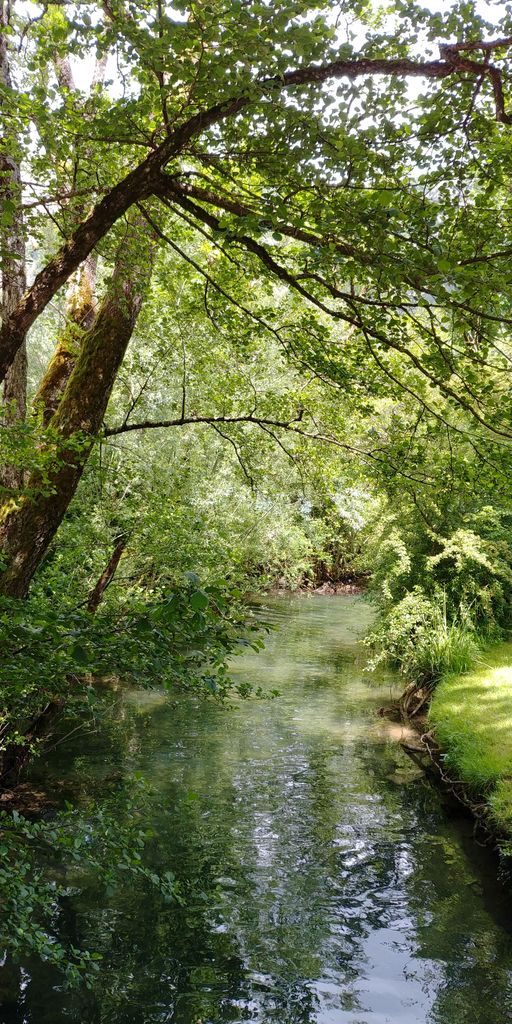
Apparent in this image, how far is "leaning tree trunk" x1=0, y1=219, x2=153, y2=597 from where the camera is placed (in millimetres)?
4863

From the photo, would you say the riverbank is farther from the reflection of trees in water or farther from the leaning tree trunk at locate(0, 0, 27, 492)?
the leaning tree trunk at locate(0, 0, 27, 492)

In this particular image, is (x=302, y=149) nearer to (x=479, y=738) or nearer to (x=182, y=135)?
(x=182, y=135)

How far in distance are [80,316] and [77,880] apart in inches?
195

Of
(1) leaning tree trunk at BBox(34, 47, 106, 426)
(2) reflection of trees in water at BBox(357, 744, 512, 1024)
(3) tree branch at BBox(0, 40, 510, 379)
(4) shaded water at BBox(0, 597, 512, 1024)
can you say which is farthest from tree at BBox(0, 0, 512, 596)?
(2) reflection of trees in water at BBox(357, 744, 512, 1024)

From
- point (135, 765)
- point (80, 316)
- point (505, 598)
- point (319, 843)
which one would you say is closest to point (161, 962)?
point (319, 843)

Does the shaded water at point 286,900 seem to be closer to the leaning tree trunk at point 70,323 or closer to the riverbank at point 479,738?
the riverbank at point 479,738

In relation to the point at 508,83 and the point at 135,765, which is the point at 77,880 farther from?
the point at 508,83

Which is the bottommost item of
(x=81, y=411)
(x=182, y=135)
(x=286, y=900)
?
(x=286, y=900)

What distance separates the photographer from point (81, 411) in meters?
5.34

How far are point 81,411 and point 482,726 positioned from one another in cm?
592

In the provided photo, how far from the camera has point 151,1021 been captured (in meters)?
4.36

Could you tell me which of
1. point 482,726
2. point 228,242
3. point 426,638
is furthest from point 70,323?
point 426,638

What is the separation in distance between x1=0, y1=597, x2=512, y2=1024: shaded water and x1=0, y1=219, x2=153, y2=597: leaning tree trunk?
1.53m

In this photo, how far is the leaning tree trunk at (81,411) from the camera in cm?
486
